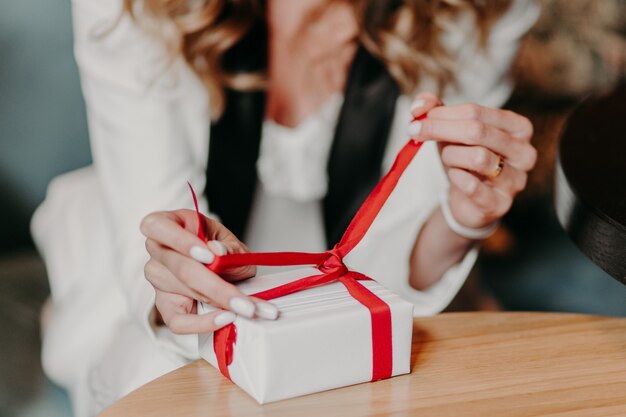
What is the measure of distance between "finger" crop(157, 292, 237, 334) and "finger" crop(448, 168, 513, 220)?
29 cm

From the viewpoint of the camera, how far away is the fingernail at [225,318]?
53cm

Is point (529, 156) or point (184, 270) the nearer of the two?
point (184, 270)

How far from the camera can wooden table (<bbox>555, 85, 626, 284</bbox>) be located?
1.85 ft

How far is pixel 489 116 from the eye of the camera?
0.70 metres

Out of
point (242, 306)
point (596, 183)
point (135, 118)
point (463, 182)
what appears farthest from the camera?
point (135, 118)

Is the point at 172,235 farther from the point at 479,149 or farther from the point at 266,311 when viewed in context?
the point at 479,149

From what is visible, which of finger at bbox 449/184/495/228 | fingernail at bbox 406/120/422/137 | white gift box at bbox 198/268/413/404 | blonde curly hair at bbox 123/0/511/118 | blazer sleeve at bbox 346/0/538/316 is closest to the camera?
white gift box at bbox 198/268/413/404

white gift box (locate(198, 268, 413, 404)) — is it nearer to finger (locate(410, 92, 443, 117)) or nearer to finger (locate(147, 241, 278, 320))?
finger (locate(147, 241, 278, 320))

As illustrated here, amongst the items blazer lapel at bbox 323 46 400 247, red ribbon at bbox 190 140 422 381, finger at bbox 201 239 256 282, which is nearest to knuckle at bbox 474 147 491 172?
red ribbon at bbox 190 140 422 381

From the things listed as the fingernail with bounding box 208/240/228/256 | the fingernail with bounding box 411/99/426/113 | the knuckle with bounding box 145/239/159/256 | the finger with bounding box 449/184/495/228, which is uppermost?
the fingernail with bounding box 411/99/426/113

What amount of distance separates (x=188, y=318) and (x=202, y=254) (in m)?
0.06

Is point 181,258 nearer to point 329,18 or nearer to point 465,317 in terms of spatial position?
point 465,317

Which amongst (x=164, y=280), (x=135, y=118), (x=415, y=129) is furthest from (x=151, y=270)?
(x=135, y=118)

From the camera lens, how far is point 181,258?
1.82 feet
